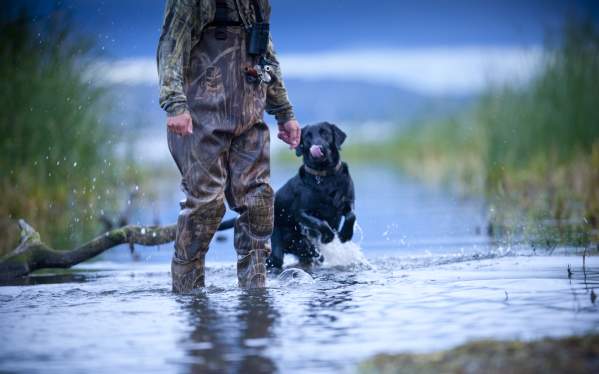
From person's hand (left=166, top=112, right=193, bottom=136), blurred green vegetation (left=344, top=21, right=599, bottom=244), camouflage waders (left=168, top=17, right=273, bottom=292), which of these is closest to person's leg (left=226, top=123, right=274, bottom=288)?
camouflage waders (left=168, top=17, right=273, bottom=292)

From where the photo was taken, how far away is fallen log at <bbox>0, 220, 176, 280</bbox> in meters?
8.04

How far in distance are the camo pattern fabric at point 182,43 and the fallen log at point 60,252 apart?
229 centimetres

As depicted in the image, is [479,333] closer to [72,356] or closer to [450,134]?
[72,356]

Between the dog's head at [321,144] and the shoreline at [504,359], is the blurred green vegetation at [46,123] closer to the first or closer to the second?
the dog's head at [321,144]

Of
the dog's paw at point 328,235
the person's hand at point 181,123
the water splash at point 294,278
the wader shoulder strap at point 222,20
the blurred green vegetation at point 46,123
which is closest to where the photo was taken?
the person's hand at point 181,123

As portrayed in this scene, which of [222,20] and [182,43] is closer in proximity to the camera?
[182,43]

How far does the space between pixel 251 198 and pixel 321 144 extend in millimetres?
2486

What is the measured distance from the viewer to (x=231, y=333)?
4906mm

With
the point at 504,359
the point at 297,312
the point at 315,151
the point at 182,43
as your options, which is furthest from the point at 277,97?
the point at 504,359

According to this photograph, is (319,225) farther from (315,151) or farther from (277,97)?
(277,97)

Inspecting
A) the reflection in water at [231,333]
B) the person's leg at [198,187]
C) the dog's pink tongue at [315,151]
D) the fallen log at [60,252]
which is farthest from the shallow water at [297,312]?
the dog's pink tongue at [315,151]

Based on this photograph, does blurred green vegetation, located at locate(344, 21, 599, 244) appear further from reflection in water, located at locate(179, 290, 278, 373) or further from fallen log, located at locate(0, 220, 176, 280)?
reflection in water, located at locate(179, 290, 278, 373)

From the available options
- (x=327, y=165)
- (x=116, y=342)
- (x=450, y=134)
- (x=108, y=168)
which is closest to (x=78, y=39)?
(x=108, y=168)

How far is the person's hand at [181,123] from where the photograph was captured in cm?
593
